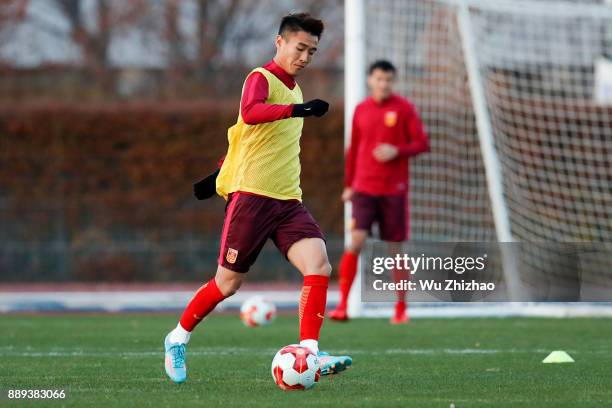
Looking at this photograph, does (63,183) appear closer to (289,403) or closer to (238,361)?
(238,361)

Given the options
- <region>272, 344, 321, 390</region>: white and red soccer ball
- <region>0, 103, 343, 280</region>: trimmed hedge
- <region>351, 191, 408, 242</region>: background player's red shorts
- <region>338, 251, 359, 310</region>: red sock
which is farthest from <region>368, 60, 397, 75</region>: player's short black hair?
<region>0, 103, 343, 280</region>: trimmed hedge

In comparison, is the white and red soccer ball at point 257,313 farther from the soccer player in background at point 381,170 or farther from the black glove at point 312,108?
the black glove at point 312,108

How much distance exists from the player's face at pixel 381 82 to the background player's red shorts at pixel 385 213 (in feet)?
2.89

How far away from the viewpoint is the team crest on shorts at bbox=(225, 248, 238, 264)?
20.1ft

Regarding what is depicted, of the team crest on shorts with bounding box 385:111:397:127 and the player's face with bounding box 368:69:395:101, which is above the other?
the player's face with bounding box 368:69:395:101

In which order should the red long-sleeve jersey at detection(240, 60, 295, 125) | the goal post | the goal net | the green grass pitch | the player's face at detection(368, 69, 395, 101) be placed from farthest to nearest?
1. the goal net
2. the goal post
3. the player's face at detection(368, 69, 395, 101)
4. the red long-sleeve jersey at detection(240, 60, 295, 125)
5. the green grass pitch

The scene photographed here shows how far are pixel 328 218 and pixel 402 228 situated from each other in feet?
29.3

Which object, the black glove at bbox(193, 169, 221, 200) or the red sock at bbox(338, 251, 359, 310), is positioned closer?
the black glove at bbox(193, 169, 221, 200)

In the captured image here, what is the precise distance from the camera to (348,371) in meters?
6.72

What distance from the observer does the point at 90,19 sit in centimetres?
2494

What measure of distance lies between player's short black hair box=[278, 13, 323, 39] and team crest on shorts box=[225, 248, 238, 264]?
113cm

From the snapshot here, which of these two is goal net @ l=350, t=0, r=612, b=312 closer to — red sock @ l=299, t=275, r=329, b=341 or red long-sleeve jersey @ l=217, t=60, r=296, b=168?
red long-sleeve jersey @ l=217, t=60, r=296, b=168

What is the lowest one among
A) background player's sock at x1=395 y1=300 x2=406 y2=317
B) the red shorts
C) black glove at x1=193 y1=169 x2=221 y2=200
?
background player's sock at x1=395 y1=300 x2=406 y2=317

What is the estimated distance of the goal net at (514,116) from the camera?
497 inches
